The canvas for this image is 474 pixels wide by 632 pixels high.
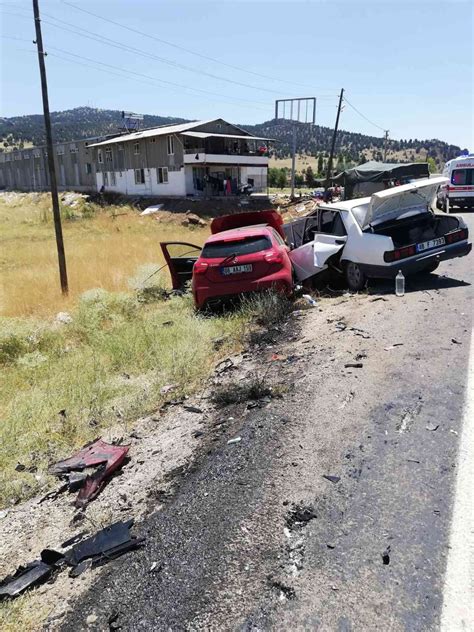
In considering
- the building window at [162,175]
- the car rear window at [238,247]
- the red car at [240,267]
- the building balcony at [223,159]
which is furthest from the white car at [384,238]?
the building window at [162,175]

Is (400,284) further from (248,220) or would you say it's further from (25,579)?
(25,579)

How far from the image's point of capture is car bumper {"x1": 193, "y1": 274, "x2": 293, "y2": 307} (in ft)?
26.3

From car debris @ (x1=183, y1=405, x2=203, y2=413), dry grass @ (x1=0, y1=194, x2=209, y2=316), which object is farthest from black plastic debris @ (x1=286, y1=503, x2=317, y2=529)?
dry grass @ (x1=0, y1=194, x2=209, y2=316)

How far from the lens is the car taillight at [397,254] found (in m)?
7.88

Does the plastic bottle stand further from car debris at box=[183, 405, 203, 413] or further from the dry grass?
the dry grass

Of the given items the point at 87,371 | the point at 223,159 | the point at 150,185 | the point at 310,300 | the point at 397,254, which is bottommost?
the point at 87,371

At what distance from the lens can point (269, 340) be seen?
6.81 metres

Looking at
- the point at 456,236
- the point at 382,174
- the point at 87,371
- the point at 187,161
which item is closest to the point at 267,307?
the point at 87,371

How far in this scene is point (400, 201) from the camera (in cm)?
862

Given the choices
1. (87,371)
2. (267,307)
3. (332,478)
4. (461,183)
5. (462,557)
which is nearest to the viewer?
(462,557)

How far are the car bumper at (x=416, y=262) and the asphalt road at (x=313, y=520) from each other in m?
3.33

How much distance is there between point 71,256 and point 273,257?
14.0m

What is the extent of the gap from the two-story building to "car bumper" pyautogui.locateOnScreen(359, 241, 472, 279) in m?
39.8

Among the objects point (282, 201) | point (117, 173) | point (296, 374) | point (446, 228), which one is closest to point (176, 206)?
point (282, 201)
